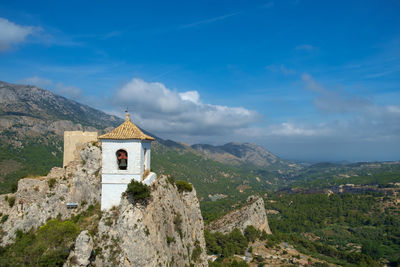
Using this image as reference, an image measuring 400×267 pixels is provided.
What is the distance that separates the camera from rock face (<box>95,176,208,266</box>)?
2295cm

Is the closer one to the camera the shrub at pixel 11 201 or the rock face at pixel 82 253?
the rock face at pixel 82 253

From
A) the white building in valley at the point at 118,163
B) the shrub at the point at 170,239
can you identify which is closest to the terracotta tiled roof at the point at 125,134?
the white building in valley at the point at 118,163

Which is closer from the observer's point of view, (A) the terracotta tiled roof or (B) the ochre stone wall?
(A) the terracotta tiled roof

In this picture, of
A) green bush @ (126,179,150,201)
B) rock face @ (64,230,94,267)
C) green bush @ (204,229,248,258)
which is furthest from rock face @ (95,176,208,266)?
green bush @ (204,229,248,258)

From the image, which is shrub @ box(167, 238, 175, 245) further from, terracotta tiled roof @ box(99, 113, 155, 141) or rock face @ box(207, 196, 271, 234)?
rock face @ box(207, 196, 271, 234)

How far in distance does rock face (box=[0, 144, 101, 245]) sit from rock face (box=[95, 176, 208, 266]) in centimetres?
858

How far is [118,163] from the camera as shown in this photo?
27.6m

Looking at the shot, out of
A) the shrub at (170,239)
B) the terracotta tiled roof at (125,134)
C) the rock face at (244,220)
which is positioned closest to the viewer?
the terracotta tiled roof at (125,134)

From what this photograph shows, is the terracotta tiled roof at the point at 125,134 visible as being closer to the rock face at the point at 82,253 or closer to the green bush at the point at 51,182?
the rock face at the point at 82,253

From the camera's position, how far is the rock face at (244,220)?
9294 cm

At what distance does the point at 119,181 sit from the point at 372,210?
173009 mm

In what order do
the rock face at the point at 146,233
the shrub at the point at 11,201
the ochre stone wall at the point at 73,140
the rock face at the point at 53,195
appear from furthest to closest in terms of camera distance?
1. the ochre stone wall at the point at 73,140
2. the shrub at the point at 11,201
3. the rock face at the point at 53,195
4. the rock face at the point at 146,233

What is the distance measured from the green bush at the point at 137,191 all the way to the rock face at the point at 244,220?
73.3 metres

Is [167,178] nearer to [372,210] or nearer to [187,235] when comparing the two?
[187,235]
